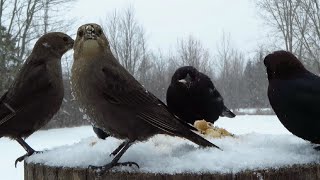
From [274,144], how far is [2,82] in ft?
63.3

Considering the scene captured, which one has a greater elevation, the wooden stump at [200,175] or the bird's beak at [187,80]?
the bird's beak at [187,80]

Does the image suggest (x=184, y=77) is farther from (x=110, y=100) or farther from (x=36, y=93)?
(x=110, y=100)

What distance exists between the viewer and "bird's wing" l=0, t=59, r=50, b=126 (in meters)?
2.85

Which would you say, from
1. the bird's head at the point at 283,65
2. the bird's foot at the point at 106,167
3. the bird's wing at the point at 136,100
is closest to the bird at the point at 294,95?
the bird's head at the point at 283,65

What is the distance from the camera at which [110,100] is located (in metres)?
2.28

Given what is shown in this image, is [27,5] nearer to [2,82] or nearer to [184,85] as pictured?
[2,82]

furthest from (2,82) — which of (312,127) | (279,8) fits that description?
(312,127)

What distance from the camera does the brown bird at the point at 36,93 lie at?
9.37 feet

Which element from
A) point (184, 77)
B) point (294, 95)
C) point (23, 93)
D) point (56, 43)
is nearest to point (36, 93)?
point (23, 93)

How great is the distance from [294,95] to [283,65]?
218mm

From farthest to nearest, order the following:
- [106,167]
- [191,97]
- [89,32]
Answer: [191,97] < [89,32] < [106,167]

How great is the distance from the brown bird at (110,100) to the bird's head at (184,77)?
49.0 inches

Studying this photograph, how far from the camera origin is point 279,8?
26.3 meters

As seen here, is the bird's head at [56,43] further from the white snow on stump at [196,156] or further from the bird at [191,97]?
the bird at [191,97]
